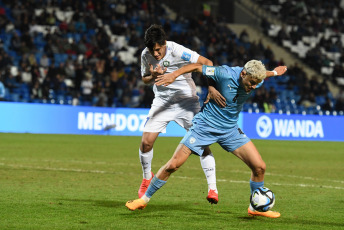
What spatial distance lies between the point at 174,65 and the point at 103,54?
19.2 meters

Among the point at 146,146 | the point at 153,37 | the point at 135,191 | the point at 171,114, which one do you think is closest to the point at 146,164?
the point at 146,146

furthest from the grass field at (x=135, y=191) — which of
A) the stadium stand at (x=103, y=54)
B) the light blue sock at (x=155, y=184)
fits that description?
the stadium stand at (x=103, y=54)

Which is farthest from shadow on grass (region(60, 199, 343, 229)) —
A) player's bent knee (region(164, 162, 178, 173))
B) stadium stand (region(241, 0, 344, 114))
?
stadium stand (region(241, 0, 344, 114))

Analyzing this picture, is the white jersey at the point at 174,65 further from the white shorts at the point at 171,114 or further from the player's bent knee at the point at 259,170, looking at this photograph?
the player's bent knee at the point at 259,170

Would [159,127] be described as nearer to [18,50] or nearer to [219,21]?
[18,50]

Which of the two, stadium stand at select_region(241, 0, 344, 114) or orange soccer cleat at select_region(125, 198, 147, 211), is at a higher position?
orange soccer cleat at select_region(125, 198, 147, 211)

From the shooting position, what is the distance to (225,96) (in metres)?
7.66

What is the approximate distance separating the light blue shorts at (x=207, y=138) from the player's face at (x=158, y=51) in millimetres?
1037

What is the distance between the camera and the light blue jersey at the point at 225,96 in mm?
7613

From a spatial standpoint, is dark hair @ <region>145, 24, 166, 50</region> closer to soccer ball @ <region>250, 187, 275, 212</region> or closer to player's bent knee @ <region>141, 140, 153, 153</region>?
player's bent knee @ <region>141, 140, 153, 153</region>

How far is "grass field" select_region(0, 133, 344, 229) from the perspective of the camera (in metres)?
7.32

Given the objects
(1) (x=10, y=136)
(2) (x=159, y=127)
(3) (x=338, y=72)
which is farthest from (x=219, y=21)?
(2) (x=159, y=127)

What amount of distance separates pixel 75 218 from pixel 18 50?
20090 mm

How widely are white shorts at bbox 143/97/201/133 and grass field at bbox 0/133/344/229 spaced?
1.03 m
